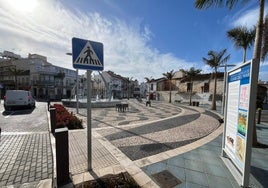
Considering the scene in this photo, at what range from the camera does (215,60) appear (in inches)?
586

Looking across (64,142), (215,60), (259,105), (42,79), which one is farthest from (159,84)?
(64,142)

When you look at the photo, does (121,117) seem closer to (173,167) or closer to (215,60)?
(173,167)

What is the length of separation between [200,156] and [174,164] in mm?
1028

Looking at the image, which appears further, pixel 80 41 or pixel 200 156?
pixel 200 156

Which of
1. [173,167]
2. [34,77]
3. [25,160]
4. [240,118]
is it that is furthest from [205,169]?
[34,77]

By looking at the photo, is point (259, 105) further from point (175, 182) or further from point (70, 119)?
point (70, 119)

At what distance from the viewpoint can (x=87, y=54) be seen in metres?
2.91

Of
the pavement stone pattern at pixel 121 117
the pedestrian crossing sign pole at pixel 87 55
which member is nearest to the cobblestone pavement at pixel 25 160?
the pedestrian crossing sign pole at pixel 87 55

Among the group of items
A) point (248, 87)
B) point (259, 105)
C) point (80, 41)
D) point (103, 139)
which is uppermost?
point (80, 41)

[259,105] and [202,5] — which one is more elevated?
[202,5]

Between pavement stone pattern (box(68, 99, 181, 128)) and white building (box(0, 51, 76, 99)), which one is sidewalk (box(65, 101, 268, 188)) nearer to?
pavement stone pattern (box(68, 99, 181, 128))

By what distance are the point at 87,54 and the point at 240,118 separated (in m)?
3.55

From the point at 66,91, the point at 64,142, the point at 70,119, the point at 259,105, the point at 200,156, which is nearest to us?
the point at 64,142

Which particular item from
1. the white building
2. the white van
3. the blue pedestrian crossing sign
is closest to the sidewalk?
the blue pedestrian crossing sign
